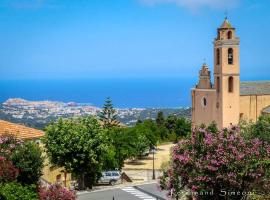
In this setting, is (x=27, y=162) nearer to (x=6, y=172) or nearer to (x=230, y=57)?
(x=6, y=172)

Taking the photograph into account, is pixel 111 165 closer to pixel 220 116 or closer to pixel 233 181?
pixel 220 116

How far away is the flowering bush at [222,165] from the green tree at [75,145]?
14290 mm

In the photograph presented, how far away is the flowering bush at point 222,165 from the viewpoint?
18438 mm

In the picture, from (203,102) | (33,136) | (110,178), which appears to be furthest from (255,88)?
(33,136)

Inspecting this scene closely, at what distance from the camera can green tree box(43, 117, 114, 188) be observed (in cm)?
3344

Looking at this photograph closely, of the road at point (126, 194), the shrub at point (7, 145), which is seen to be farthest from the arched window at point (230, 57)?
the shrub at point (7, 145)

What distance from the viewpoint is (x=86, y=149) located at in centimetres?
3338

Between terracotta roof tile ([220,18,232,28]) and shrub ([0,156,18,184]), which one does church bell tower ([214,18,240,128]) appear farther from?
shrub ([0,156,18,184])

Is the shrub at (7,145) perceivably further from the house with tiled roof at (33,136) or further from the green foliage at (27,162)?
the house with tiled roof at (33,136)

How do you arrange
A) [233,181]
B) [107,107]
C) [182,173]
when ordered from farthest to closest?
[107,107] → [182,173] → [233,181]

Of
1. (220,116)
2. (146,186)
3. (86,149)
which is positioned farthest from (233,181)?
(220,116)

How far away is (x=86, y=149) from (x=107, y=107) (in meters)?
43.1

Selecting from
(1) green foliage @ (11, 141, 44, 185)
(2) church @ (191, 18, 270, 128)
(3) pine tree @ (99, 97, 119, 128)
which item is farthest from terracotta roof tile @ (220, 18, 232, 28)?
(1) green foliage @ (11, 141, 44, 185)

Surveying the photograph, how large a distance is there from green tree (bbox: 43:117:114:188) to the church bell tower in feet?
93.8
